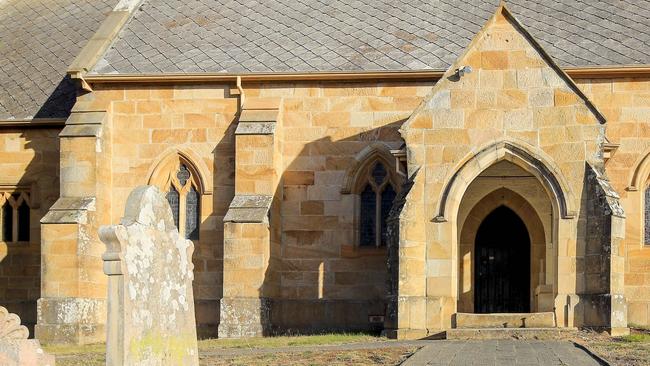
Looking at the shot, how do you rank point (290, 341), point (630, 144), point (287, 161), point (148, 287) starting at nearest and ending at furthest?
1. point (148, 287)
2. point (290, 341)
3. point (630, 144)
4. point (287, 161)

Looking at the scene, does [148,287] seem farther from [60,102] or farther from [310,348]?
[60,102]

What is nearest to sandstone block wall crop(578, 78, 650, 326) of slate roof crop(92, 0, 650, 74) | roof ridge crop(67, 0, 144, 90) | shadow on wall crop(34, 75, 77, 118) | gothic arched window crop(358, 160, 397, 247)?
slate roof crop(92, 0, 650, 74)

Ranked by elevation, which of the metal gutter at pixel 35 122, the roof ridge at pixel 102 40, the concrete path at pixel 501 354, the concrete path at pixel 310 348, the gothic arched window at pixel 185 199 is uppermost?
the roof ridge at pixel 102 40

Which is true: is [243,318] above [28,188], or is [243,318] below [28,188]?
below

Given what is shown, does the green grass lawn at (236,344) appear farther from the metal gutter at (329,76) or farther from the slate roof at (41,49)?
the slate roof at (41,49)

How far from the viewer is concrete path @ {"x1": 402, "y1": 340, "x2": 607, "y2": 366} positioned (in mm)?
18078

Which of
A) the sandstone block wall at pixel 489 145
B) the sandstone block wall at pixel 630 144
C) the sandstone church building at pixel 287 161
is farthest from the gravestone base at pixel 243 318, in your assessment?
the sandstone block wall at pixel 630 144

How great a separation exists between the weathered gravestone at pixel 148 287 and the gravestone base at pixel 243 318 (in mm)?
12618

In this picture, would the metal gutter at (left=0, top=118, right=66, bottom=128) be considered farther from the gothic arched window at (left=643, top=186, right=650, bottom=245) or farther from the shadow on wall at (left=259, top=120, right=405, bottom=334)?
the gothic arched window at (left=643, top=186, right=650, bottom=245)

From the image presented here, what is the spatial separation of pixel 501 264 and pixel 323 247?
3890mm

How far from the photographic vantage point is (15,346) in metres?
13.8

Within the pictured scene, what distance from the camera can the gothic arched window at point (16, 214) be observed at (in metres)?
31.6

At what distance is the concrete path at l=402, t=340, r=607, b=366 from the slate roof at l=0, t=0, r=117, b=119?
13.6m

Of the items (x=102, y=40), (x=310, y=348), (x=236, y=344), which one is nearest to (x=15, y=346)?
(x=310, y=348)
